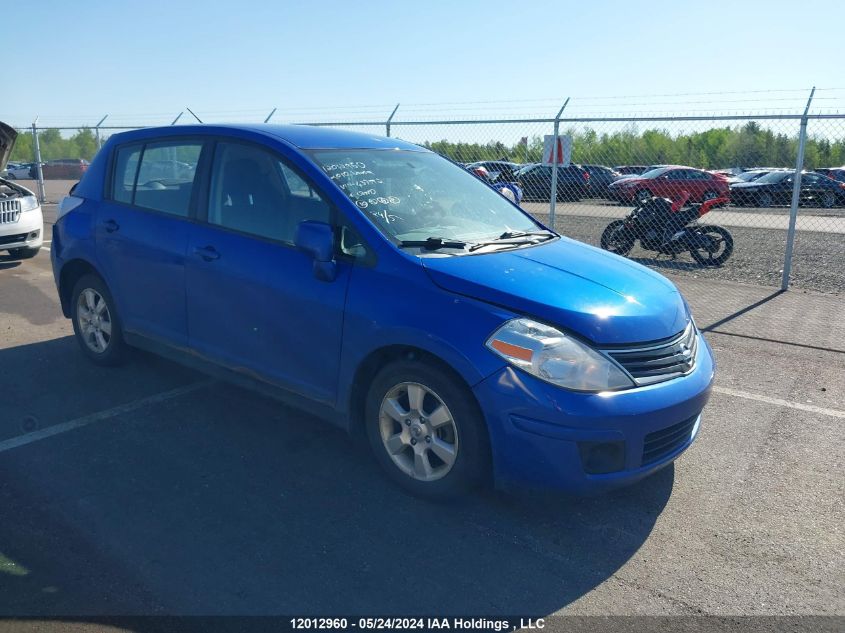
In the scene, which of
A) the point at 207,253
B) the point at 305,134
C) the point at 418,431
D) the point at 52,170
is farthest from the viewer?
the point at 52,170

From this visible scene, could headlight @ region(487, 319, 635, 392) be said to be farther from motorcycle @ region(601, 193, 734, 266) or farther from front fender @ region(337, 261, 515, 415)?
motorcycle @ region(601, 193, 734, 266)

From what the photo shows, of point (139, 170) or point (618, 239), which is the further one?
point (618, 239)

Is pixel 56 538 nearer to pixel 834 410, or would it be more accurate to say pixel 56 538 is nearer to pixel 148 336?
pixel 148 336

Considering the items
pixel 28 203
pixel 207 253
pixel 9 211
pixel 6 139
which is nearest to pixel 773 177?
pixel 28 203

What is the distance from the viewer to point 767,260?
12297 mm

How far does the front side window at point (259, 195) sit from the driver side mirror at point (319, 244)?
0.22 m

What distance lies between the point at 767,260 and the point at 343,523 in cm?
1085

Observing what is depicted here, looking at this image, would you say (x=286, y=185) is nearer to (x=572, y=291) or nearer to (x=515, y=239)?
(x=515, y=239)

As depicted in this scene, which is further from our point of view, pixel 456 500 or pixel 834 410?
pixel 834 410

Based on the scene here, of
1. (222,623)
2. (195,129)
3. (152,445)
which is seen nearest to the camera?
(222,623)

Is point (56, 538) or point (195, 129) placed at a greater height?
point (195, 129)

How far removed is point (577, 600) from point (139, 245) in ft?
11.6

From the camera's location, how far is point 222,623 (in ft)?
9.07

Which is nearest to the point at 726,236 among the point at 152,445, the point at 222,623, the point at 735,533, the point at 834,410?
the point at 834,410
